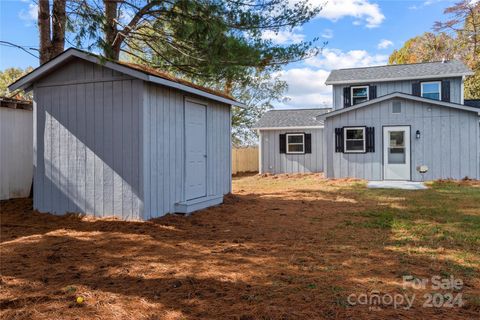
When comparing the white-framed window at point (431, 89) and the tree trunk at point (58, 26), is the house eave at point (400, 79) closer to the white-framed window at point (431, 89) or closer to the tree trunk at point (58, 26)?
the white-framed window at point (431, 89)

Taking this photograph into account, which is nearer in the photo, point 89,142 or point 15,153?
point 89,142

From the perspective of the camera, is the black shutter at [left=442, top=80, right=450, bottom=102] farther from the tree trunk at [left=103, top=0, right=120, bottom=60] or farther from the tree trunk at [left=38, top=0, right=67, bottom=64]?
the tree trunk at [left=38, top=0, right=67, bottom=64]

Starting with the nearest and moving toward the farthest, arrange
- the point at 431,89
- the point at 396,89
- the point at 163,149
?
the point at 163,149 < the point at 431,89 < the point at 396,89

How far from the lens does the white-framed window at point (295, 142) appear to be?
669 inches

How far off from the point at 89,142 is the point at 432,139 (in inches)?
459

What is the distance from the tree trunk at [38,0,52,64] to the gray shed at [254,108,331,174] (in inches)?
437

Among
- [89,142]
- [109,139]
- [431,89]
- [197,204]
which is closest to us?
[109,139]

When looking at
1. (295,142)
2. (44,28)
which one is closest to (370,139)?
(295,142)

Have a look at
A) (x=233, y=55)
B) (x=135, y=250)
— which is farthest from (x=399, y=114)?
(x=135, y=250)

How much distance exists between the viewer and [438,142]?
12.4 meters

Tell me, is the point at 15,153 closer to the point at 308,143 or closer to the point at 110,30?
the point at 110,30

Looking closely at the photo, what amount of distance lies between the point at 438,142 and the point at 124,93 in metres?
11.3

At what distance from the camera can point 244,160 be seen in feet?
67.7

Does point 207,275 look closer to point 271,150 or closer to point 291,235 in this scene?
point 291,235
